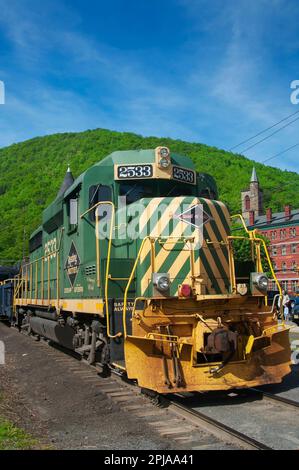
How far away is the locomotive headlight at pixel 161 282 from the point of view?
21.6 feet

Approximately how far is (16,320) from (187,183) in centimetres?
1391

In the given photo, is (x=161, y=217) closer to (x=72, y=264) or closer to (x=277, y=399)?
(x=72, y=264)

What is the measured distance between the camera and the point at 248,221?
92000 mm

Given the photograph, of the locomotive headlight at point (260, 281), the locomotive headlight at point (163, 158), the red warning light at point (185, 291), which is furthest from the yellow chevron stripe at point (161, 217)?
the locomotive headlight at point (260, 281)

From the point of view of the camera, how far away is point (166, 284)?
6.60 meters

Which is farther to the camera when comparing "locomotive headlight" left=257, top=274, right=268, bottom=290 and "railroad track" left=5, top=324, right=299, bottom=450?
"locomotive headlight" left=257, top=274, right=268, bottom=290

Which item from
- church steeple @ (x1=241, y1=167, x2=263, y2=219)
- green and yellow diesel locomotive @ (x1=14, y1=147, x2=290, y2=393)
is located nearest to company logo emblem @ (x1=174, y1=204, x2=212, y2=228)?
green and yellow diesel locomotive @ (x1=14, y1=147, x2=290, y2=393)

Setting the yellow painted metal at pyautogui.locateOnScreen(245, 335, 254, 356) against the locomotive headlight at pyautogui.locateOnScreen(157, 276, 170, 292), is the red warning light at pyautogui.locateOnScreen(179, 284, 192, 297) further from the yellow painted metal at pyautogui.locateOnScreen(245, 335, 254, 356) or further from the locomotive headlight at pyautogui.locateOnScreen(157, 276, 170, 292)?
the yellow painted metal at pyautogui.locateOnScreen(245, 335, 254, 356)

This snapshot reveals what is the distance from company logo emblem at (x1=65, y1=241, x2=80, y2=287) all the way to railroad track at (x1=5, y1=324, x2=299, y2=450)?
2.08 m

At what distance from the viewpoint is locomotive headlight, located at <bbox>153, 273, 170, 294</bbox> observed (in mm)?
6586

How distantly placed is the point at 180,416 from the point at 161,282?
178cm

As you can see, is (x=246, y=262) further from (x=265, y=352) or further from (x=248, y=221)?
(x=248, y=221)
